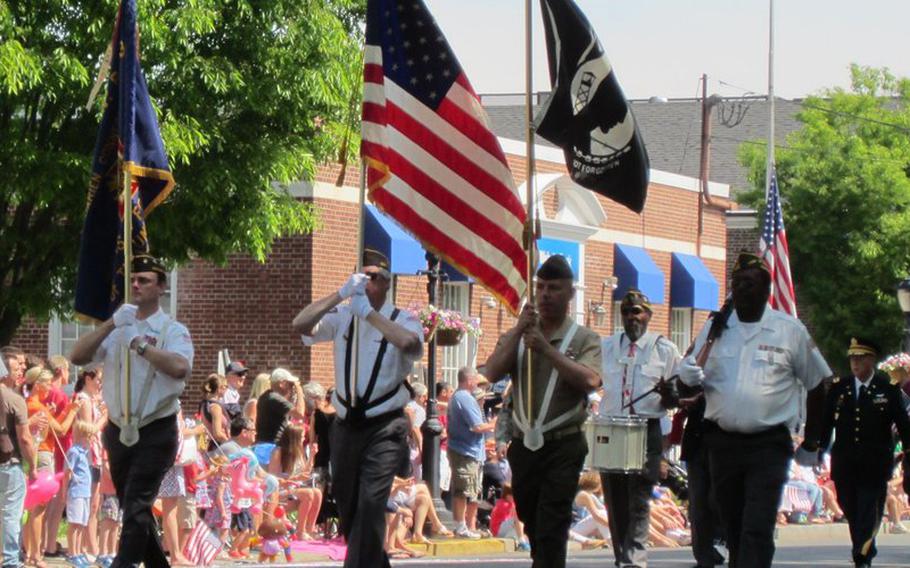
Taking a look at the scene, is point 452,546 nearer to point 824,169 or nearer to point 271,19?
point 271,19

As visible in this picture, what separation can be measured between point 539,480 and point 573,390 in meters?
0.52

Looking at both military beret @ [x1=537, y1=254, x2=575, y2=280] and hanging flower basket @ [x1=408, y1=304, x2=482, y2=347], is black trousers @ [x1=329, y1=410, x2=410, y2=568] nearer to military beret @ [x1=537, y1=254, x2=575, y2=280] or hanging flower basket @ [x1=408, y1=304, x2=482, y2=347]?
military beret @ [x1=537, y1=254, x2=575, y2=280]

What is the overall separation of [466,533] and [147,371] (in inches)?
406

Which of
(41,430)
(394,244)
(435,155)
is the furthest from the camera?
(394,244)

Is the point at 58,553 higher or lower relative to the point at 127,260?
lower

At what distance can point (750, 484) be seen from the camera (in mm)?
10922

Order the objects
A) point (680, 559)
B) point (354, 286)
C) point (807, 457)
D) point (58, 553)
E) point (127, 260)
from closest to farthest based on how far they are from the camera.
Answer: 1. point (354, 286)
2. point (127, 260)
3. point (807, 457)
4. point (58, 553)
5. point (680, 559)

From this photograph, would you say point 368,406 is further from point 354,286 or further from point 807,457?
→ point 807,457

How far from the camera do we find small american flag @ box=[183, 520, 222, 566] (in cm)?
1683

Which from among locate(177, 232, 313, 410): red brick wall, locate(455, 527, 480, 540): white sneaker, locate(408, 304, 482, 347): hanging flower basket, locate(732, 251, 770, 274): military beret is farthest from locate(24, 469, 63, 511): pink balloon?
locate(177, 232, 313, 410): red brick wall

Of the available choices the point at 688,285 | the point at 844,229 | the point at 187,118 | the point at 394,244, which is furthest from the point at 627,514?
the point at 844,229

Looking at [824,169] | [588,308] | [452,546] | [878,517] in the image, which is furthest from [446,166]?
[824,169]

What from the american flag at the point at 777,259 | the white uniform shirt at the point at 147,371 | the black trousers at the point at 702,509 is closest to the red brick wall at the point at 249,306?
the american flag at the point at 777,259

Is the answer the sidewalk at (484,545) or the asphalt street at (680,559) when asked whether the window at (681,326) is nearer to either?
the sidewalk at (484,545)
